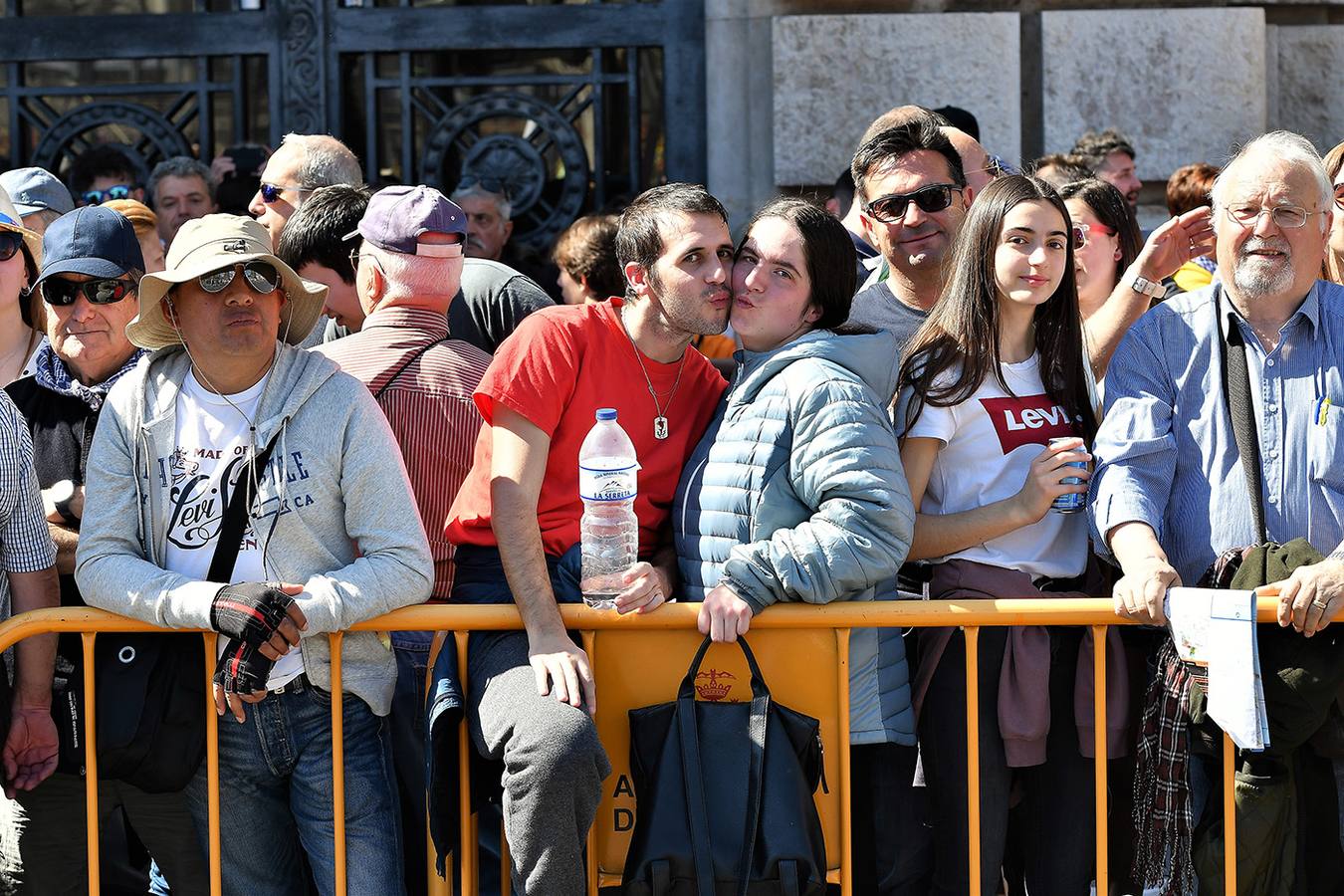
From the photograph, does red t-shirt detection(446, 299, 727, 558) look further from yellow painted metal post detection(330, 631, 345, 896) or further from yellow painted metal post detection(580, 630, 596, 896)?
yellow painted metal post detection(330, 631, 345, 896)

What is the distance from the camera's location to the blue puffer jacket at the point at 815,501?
3377mm

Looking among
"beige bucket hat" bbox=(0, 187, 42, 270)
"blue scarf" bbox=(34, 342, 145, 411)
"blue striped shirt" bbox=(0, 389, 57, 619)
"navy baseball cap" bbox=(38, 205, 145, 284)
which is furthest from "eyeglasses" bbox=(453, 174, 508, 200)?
"blue striped shirt" bbox=(0, 389, 57, 619)

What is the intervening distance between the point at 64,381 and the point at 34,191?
1573 millimetres

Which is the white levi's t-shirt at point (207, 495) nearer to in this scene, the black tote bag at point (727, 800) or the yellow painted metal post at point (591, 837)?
the yellow painted metal post at point (591, 837)

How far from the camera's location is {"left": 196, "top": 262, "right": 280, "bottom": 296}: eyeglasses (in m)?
3.48

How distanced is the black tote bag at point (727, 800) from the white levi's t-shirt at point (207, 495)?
802 mm

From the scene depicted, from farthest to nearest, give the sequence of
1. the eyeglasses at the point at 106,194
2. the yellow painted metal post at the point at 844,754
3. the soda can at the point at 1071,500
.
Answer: the eyeglasses at the point at 106,194
the soda can at the point at 1071,500
the yellow painted metal post at the point at 844,754

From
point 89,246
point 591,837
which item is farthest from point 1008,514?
point 89,246

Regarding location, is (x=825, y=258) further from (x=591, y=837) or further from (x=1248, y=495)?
(x=591, y=837)

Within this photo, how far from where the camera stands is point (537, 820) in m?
3.22

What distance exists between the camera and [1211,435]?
356 centimetres

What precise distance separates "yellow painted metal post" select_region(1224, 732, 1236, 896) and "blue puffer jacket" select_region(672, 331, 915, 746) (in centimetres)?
66

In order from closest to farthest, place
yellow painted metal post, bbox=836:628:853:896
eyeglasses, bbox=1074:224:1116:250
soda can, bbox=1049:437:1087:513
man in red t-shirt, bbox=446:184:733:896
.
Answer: man in red t-shirt, bbox=446:184:733:896 < yellow painted metal post, bbox=836:628:853:896 < soda can, bbox=1049:437:1087:513 < eyeglasses, bbox=1074:224:1116:250

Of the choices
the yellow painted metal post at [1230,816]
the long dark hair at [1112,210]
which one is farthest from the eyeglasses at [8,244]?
the yellow painted metal post at [1230,816]
